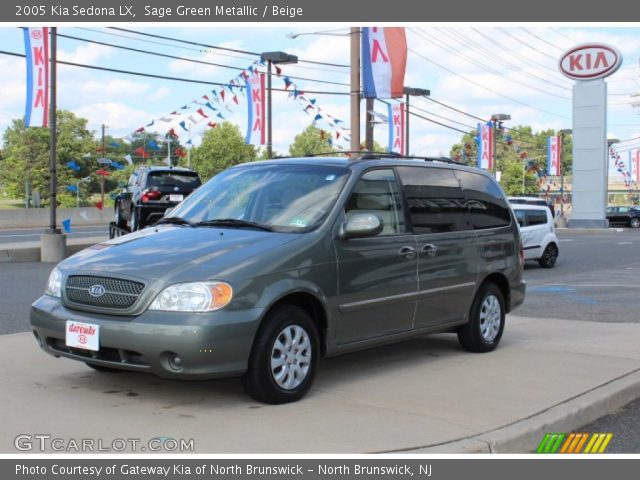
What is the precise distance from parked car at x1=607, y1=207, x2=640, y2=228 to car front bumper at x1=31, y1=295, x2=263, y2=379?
52.7m

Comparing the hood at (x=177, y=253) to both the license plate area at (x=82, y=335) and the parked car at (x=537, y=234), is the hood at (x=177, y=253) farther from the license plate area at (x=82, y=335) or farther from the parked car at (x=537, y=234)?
the parked car at (x=537, y=234)

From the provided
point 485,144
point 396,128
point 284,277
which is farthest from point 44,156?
point 284,277

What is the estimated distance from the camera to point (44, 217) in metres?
41.2

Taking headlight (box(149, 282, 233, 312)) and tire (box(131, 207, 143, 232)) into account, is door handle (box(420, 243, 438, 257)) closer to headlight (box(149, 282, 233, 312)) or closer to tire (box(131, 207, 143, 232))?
headlight (box(149, 282, 233, 312))

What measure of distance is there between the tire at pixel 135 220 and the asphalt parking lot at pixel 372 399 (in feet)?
34.1

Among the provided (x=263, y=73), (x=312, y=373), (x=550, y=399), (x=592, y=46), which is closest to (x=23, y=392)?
(x=312, y=373)

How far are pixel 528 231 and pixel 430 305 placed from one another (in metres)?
13.0

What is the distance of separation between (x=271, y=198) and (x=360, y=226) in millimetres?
803

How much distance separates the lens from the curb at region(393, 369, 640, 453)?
450cm

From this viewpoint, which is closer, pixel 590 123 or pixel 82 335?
pixel 82 335

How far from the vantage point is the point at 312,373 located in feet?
18.6

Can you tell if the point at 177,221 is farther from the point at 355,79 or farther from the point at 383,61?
the point at 383,61

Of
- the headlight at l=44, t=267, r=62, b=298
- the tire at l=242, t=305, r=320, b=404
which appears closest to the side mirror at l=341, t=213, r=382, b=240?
the tire at l=242, t=305, r=320, b=404

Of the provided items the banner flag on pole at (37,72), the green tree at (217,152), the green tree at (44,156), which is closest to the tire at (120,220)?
the banner flag on pole at (37,72)
